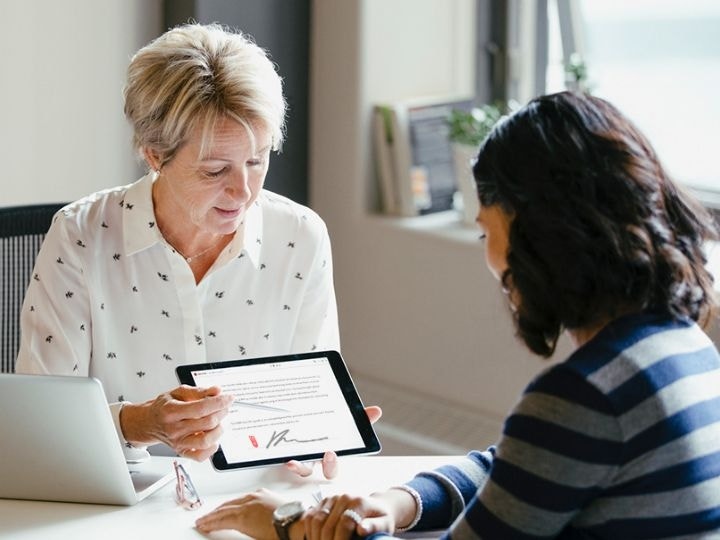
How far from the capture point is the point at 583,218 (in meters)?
1.35

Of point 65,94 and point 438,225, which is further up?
point 65,94

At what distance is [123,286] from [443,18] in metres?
1.65

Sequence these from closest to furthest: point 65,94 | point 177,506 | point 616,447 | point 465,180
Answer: point 616,447, point 177,506, point 65,94, point 465,180

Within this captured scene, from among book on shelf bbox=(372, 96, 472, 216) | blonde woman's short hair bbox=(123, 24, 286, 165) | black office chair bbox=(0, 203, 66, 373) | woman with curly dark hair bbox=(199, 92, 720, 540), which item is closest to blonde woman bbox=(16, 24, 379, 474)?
blonde woman's short hair bbox=(123, 24, 286, 165)

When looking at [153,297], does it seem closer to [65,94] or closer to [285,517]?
[285,517]

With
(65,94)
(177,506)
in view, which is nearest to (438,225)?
(65,94)

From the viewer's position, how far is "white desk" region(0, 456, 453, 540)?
1.66 m

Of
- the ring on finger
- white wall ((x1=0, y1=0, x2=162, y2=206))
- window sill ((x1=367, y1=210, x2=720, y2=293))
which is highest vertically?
white wall ((x1=0, y1=0, x2=162, y2=206))

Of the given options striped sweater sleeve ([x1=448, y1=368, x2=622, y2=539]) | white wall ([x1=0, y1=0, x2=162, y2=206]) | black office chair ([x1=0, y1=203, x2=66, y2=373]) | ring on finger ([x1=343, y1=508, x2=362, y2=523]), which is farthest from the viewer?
white wall ([x1=0, y1=0, x2=162, y2=206])

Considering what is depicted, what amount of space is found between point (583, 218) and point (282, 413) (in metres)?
0.64

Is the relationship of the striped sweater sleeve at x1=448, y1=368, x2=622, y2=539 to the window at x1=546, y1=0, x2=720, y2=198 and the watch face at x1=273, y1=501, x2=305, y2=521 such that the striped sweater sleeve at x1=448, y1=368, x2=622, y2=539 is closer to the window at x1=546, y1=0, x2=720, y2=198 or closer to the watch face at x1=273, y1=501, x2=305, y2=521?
the watch face at x1=273, y1=501, x2=305, y2=521

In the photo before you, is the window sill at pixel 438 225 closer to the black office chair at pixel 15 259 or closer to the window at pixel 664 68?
the window at pixel 664 68

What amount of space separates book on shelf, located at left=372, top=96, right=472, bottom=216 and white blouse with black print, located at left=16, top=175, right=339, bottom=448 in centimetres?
113

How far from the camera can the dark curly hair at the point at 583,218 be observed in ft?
4.44
